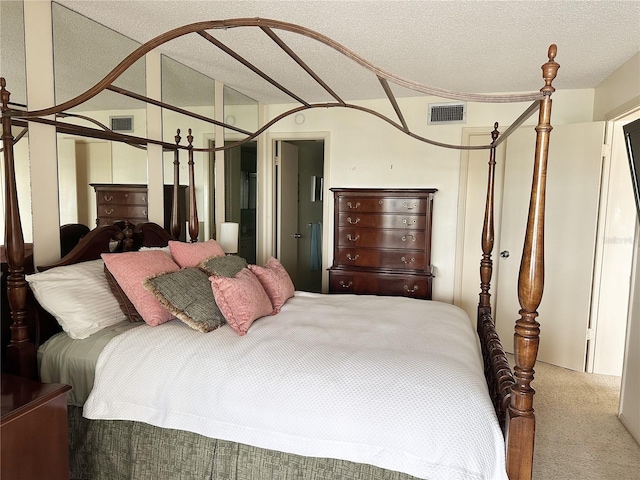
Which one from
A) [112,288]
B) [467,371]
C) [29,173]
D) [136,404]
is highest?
[29,173]

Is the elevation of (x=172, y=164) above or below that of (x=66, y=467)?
above

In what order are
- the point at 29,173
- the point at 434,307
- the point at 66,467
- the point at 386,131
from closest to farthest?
the point at 66,467 → the point at 29,173 → the point at 434,307 → the point at 386,131

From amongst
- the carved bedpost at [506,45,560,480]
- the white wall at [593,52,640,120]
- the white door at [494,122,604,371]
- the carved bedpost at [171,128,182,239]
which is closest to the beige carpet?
the white door at [494,122,604,371]

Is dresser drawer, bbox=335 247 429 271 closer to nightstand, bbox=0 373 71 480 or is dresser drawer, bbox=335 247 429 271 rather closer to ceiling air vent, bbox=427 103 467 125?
ceiling air vent, bbox=427 103 467 125

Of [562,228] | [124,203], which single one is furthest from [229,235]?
[562,228]

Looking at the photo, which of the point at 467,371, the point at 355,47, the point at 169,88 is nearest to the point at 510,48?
the point at 355,47

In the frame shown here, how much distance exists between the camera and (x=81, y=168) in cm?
242

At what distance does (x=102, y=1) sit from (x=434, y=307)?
2.57 m

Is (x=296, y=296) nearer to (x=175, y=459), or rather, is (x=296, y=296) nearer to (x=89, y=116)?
(x=175, y=459)

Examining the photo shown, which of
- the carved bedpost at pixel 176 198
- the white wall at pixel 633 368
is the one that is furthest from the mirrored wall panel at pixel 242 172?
the white wall at pixel 633 368

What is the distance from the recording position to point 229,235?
3.63 m

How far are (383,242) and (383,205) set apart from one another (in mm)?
343

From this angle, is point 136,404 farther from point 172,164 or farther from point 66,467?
point 172,164

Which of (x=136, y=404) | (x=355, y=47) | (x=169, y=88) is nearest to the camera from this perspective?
(x=136, y=404)
